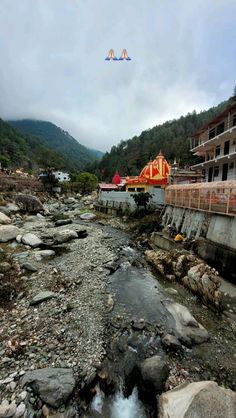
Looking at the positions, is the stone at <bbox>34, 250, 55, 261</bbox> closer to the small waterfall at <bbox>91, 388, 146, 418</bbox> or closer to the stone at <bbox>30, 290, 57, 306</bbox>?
the stone at <bbox>30, 290, 57, 306</bbox>

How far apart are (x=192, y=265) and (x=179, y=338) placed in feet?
14.8

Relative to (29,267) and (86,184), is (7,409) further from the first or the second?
(86,184)

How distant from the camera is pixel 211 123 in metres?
27.0

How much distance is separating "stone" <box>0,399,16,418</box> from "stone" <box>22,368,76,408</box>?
1.45ft

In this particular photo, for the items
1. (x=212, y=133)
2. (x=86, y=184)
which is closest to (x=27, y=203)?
(x=212, y=133)

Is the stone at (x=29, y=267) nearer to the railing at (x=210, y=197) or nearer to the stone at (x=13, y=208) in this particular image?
the railing at (x=210, y=197)

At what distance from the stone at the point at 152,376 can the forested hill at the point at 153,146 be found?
7770 cm

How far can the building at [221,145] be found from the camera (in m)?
22.9

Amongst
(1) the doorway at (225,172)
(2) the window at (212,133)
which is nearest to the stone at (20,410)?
(1) the doorway at (225,172)

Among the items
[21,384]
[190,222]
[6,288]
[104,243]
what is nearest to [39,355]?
[21,384]

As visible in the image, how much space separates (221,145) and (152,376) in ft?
87.6

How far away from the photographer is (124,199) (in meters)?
31.5

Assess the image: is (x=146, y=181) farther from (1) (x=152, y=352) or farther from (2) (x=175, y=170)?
(1) (x=152, y=352)

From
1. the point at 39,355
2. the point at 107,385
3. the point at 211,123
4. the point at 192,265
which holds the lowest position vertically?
the point at 107,385
